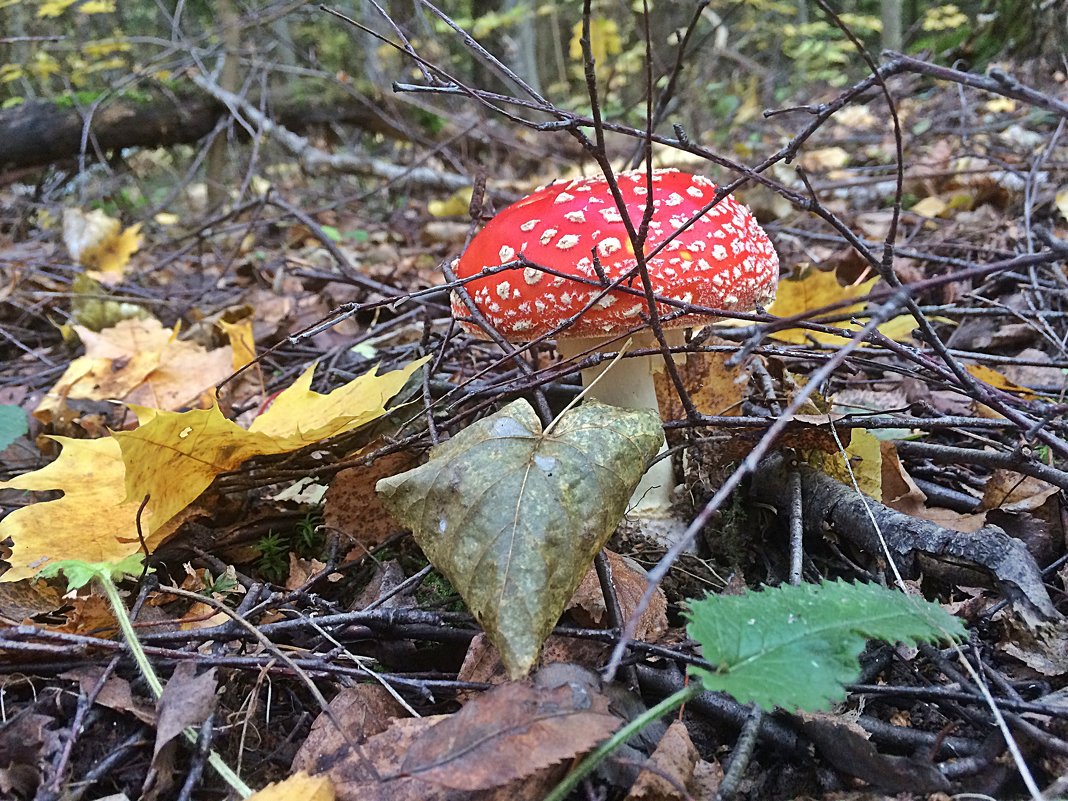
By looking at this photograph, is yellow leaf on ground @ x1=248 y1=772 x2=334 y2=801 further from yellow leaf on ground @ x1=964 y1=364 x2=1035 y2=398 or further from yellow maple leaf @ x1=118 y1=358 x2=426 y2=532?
yellow leaf on ground @ x1=964 y1=364 x2=1035 y2=398

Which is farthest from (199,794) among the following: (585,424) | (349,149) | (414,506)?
(349,149)

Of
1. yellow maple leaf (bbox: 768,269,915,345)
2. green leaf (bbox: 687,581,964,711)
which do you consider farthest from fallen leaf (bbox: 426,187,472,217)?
green leaf (bbox: 687,581,964,711)

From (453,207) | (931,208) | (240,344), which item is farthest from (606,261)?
(453,207)

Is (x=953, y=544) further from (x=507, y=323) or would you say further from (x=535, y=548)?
(x=507, y=323)

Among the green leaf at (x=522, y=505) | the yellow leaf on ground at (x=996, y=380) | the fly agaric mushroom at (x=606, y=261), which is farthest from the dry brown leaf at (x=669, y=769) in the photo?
the yellow leaf on ground at (x=996, y=380)

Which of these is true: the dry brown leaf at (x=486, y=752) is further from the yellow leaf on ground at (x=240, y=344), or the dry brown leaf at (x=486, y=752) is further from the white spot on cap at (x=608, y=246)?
the yellow leaf on ground at (x=240, y=344)

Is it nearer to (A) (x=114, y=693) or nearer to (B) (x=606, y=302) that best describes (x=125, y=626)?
(A) (x=114, y=693)
